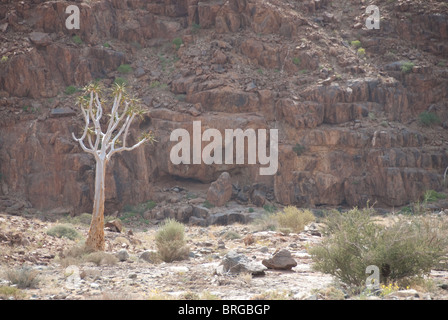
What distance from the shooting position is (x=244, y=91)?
92.8ft

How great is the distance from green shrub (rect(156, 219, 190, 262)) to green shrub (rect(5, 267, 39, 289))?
163 inches

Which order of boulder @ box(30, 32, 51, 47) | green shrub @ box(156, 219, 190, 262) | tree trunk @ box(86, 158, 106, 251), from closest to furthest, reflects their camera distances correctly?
green shrub @ box(156, 219, 190, 262) → tree trunk @ box(86, 158, 106, 251) → boulder @ box(30, 32, 51, 47)

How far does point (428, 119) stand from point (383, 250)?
79.8 feet

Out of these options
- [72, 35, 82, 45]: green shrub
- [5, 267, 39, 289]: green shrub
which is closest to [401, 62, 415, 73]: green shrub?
[72, 35, 82, 45]: green shrub

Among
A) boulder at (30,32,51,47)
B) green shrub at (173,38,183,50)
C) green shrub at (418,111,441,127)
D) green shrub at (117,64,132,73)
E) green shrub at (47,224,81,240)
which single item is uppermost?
green shrub at (173,38,183,50)

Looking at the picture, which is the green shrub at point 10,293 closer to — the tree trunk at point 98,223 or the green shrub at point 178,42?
the tree trunk at point 98,223

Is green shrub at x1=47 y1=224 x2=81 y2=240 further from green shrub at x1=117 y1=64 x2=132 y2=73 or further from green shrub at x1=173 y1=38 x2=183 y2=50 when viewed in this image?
green shrub at x1=173 y1=38 x2=183 y2=50

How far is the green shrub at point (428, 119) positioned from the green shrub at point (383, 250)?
2282 centimetres

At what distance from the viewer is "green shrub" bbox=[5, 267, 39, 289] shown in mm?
8555

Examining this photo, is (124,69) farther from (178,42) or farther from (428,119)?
(428,119)

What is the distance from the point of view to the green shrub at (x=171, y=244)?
40.4 feet

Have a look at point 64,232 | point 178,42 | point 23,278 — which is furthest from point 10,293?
point 178,42

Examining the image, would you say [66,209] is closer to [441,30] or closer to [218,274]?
[218,274]

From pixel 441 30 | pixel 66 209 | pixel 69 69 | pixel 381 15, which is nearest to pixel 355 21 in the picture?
pixel 381 15
